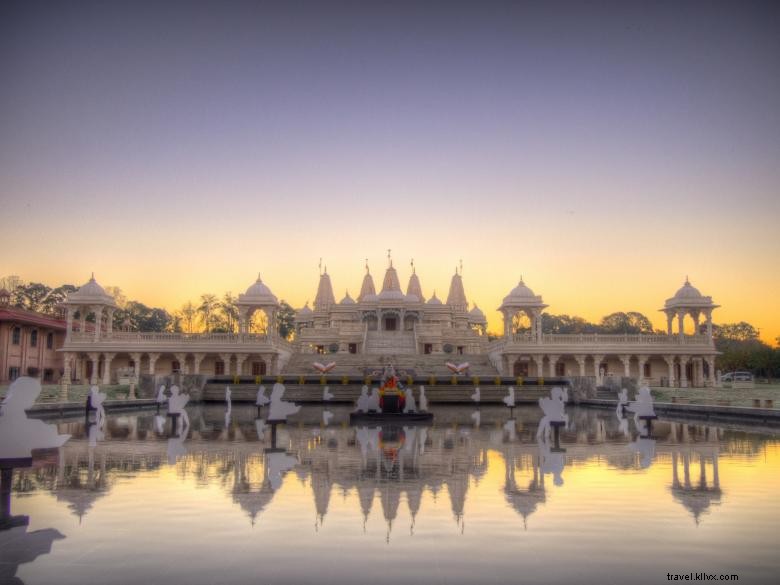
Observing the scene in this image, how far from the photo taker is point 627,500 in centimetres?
847

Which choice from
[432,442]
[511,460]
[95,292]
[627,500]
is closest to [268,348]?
[95,292]

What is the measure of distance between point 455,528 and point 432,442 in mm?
8535

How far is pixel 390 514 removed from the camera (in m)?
7.63

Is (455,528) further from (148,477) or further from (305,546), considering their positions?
(148,477)

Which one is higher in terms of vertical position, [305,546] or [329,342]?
[329,342]

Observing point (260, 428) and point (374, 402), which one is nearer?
point (260, 428)

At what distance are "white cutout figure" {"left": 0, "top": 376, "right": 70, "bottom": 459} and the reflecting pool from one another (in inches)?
24.3

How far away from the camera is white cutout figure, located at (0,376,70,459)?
26.5 feet

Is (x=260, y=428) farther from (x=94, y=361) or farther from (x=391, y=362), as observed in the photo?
(x=94, y=361)

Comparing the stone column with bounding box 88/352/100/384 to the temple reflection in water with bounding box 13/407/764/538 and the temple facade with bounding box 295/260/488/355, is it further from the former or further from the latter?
the temple reflection in water with bounding box 13/407/764/538

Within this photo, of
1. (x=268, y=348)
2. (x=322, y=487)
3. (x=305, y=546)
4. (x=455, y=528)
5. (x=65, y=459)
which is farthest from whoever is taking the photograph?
(x=268, y=348)

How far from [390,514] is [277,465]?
14.0 ft

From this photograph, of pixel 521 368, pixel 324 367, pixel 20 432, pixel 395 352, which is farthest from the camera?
pixel 395 352

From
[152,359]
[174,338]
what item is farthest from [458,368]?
[152,359]
